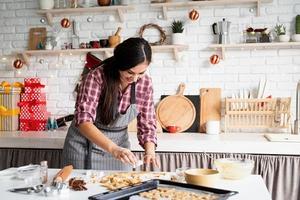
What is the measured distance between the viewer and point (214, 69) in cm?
386

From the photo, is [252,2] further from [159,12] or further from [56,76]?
[56,76]

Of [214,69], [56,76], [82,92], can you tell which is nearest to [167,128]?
[214,69]

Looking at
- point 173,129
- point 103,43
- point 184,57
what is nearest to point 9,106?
point 103,43

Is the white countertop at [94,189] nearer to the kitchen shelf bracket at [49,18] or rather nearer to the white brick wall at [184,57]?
the white brick wall at [184,57]

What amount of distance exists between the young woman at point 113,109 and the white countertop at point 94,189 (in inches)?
16.1

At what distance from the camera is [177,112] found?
12.5 feet

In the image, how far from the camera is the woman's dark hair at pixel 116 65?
2.21m

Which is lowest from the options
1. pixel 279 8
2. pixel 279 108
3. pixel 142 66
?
pixel 279 108

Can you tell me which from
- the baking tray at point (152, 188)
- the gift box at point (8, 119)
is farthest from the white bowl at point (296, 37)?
the gift box at point (8, 119)

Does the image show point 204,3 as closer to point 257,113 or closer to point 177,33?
point 177,33

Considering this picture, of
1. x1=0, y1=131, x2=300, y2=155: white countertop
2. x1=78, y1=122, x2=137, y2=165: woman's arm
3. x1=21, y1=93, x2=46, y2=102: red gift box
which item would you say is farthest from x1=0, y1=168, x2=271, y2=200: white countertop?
x1=21, y1=93, x2=46, y2=102: red gift box

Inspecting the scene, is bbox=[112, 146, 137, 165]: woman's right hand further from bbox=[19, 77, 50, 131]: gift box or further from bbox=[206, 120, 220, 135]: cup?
bbox=[19, 77, 50, 131]: gift box

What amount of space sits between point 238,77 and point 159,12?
39.6 inches

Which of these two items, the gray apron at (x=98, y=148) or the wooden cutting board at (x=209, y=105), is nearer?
the gray apron at (x=98, y=148)
